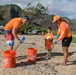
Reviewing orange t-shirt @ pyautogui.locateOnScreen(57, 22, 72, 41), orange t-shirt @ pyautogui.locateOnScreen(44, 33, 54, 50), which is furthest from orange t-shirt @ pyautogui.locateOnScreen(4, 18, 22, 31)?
orange t-shirt @ pyautogui.locateOnScreen(44, 33, 54, 50)

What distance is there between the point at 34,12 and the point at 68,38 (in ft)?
151

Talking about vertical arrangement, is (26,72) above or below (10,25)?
below

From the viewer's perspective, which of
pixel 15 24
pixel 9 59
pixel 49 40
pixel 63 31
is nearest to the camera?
pixel 9 59

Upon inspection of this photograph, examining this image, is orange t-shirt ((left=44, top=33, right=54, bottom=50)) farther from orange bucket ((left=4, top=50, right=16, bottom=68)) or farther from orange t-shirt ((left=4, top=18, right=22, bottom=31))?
orange bucket ((left=4, top=50, right=16, bottom=68))

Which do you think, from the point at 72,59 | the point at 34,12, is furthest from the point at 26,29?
the point at 72,59

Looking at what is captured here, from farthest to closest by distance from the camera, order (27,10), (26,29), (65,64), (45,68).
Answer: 1. (27,10)
2. (26,29)
3. (65,64)
4. (45,68)

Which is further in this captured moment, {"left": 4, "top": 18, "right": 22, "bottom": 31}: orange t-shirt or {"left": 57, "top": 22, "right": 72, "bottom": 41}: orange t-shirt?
{"left": 4, "top": 18, "right": 22, "bottom": 31}: orange t-shirt

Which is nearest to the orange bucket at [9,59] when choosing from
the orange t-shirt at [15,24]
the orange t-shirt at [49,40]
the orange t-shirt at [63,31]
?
the orange t-shirt at [15,24]

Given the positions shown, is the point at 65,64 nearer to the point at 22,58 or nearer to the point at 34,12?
the point at 22,58

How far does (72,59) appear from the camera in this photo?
1164 cm

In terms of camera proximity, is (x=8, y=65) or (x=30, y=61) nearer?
(x=8, y=65)

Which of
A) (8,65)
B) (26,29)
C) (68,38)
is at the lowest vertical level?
(26,29)

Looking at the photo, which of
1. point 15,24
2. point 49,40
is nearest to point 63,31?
point 15,24

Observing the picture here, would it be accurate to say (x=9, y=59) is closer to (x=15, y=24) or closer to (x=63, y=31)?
(x=15, y=24)
